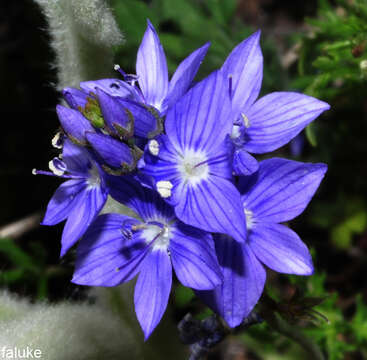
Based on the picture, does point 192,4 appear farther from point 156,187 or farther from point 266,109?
point 156,187

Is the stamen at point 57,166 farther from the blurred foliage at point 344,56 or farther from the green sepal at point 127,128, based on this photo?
the blurred foliage at point 344,56

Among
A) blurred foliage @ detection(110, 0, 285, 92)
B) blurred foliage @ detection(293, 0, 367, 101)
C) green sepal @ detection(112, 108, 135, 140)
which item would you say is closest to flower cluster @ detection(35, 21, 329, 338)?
green sepal @ detection(112, 108, 135, 140)

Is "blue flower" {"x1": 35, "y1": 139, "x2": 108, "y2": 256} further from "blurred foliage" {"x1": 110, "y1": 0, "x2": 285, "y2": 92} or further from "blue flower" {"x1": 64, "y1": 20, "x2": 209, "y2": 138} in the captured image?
"blurred foliage" {"x1": 110, "y1": 0, "x2": 285, "y2": 92}

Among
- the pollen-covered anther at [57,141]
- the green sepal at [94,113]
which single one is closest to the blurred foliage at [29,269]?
the pollen-covered anther at [57,141]

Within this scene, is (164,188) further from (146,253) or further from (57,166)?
(57,166)

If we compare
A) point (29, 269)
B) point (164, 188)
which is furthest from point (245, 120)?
point (29, 269)

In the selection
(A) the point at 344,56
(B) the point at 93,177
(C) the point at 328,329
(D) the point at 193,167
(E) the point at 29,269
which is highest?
(A) the point at 344,56
